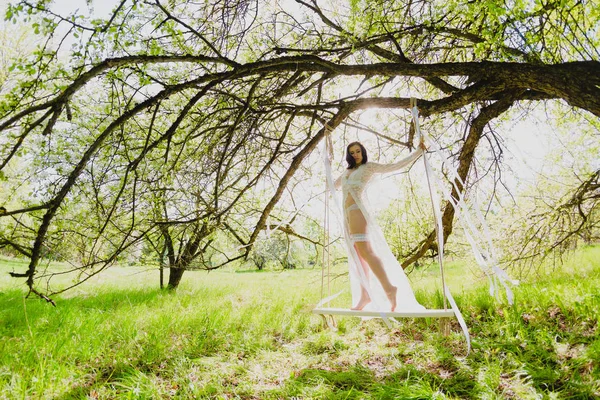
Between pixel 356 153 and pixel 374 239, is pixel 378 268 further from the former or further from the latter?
pixel 356 153

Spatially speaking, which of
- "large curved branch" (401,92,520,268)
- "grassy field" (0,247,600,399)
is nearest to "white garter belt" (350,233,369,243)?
"grassy field" (0,247,600,399)

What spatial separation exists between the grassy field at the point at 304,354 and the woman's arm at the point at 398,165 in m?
1.73

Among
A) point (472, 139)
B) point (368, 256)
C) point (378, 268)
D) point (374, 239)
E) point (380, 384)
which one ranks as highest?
point (472, 139)

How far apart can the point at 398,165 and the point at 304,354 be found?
228cm

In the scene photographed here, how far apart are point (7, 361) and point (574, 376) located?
4.68 m

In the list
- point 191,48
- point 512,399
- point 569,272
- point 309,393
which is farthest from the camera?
point 569,272

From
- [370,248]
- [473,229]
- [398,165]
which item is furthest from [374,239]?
[473,229]

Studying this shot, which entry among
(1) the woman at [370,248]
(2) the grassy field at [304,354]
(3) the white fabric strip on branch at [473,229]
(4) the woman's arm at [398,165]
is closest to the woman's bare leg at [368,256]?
(1) the woman at [370,248]

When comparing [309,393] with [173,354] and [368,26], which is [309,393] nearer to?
[173,354]

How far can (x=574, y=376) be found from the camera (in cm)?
313

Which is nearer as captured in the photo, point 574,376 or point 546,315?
point 574,376

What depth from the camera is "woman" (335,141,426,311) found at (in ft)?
11.7

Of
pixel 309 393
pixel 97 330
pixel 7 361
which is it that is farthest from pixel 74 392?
pixel 309 393

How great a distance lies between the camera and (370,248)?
3654 mm
